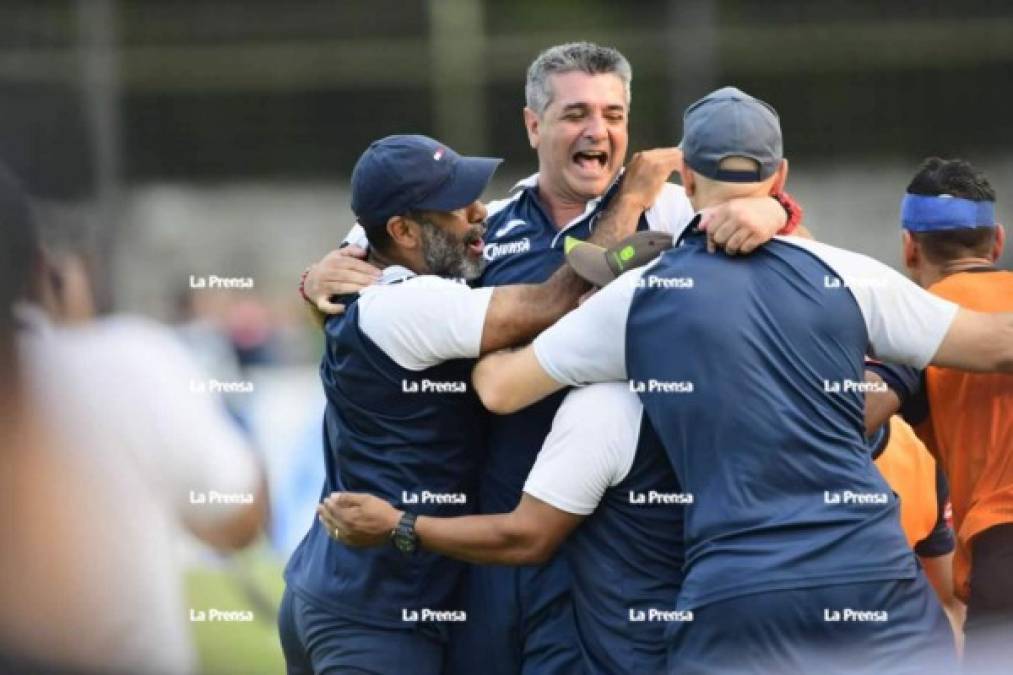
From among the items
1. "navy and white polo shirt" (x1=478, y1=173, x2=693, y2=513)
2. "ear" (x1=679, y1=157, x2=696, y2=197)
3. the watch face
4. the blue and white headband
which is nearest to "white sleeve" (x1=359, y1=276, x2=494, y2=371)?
"navy and white polo shirt" (x1=478, y1=173, x2=693, y2=513)

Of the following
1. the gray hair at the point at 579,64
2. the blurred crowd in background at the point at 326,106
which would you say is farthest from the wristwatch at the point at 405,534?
the blurred crowd in background at the point at 326,106

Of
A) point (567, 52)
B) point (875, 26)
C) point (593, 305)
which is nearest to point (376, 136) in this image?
point (875, 26)

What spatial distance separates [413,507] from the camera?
3.26 metres

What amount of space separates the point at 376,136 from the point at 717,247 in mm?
7228

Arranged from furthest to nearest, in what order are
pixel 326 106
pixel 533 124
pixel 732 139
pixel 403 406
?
1. pixel 326 106
2. pixel 533 124
3. pixel 403 406
4. pixel 732 139

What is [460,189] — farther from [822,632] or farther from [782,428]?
[822,632]

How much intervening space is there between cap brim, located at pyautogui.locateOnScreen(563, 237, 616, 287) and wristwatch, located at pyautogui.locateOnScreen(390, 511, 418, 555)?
608 mm

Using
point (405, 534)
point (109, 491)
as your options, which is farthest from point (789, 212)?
point (109, 491)

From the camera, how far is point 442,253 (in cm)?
333

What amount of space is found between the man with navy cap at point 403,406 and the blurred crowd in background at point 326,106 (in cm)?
326

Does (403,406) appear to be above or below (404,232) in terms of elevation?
below

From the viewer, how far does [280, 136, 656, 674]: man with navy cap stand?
3.20 m

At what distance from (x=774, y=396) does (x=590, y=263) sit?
501 mm

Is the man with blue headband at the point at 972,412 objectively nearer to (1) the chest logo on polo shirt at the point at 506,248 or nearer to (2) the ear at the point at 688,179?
(2) the ear at the point at 688,179
